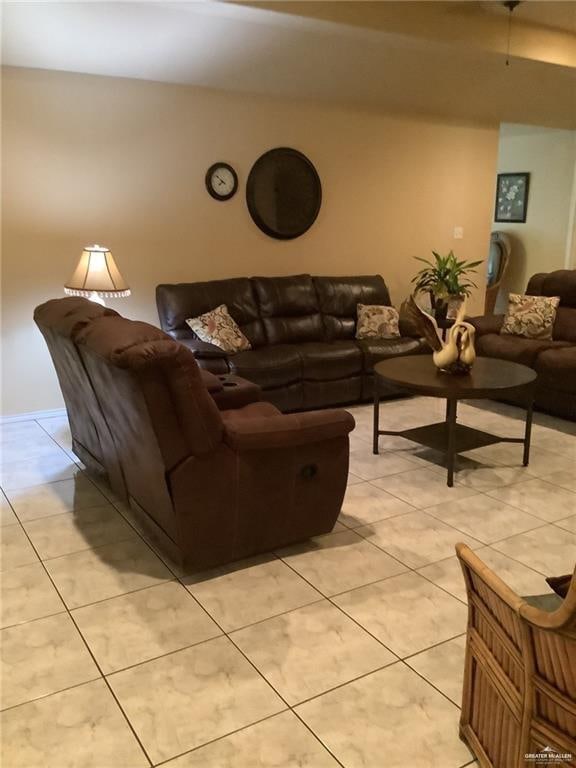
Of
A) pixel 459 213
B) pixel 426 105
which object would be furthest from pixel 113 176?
pixel 459 213

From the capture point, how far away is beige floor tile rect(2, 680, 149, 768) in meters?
1.73

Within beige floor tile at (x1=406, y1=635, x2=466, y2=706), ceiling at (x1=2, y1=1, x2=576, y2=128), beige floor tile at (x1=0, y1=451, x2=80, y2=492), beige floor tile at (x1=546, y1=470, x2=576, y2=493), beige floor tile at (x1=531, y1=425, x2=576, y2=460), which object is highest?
ceiling at (x1=2, y1=1, x2=576, y2=128)

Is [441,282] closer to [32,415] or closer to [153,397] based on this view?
[32,415]

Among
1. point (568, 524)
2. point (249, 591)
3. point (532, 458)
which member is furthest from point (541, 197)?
point (249, 591)

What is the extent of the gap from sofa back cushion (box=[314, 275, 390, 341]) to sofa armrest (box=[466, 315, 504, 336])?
2.76 ft

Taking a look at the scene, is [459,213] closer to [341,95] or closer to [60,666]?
[341,95]

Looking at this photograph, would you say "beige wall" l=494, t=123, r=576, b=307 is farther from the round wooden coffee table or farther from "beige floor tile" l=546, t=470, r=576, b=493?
"beige floor tile" l=546, t=470, r=576, b=493

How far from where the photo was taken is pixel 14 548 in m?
2.85

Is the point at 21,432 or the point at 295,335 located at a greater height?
the point at 295,335

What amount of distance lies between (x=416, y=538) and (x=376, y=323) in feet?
8.90

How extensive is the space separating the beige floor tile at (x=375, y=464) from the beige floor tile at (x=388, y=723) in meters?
1.70

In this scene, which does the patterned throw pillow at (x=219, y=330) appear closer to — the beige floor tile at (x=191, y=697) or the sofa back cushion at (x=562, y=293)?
the sofa back cushion at (x=562, y=293)

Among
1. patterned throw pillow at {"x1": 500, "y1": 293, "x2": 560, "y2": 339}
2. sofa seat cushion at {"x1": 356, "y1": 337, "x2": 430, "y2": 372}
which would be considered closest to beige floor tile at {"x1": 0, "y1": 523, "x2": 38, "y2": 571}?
sofa seat cushion at {"x1": 356, "y1": 337, "x2": 430, "y2": 372}

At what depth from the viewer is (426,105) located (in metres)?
5.89
